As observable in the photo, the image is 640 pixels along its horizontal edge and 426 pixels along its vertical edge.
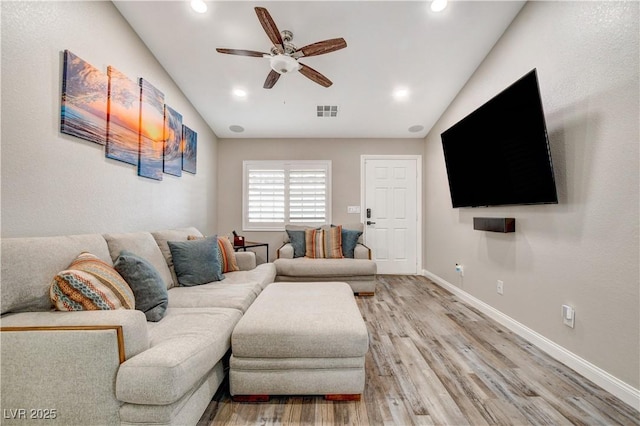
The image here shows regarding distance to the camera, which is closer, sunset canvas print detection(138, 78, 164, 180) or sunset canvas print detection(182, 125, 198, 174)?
sunset canvas print detection(138, 78, 164, 180)

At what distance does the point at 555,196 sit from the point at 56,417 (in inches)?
121

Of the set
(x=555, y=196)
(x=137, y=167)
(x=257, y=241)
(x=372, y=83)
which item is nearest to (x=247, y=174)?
(x=257, y=241)

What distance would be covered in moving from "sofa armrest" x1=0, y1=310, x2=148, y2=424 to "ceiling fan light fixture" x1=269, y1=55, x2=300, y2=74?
2.21m

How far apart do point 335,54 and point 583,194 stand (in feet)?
8.39

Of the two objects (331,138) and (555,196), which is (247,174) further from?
(555,196)

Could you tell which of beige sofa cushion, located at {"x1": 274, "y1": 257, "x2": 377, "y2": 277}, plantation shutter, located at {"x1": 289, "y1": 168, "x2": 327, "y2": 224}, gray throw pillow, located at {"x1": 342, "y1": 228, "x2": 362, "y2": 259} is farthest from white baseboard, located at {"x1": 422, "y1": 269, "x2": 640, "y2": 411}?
plantation shutter, located at {"x1": 289, "y1": 168, "x2": 327, "y2": 224}

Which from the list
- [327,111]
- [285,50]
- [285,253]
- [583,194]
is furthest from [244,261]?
[583,194]

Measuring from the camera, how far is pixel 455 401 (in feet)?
4.98

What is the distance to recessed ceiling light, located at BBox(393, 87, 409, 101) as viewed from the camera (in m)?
3.49

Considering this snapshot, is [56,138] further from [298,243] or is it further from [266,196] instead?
[266,196]

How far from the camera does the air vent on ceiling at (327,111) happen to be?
3.89m

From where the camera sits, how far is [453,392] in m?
1.60

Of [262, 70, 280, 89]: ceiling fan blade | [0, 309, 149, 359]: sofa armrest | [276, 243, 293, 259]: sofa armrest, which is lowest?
[276, 243, 293, 259]: sofa armrest

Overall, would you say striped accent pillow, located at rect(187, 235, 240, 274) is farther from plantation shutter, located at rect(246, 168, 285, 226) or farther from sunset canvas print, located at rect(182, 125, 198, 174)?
plantation shutter, located at rect(246, 168, 285, 226)
